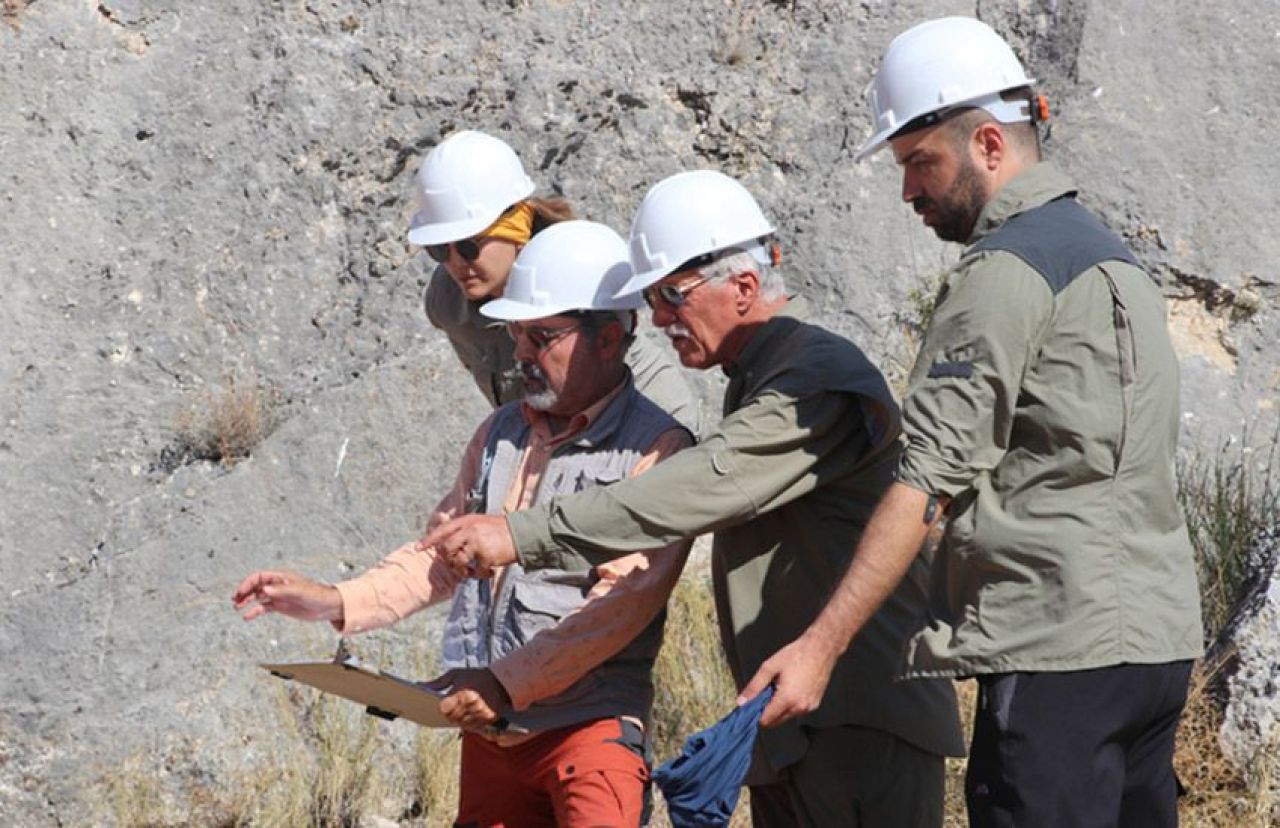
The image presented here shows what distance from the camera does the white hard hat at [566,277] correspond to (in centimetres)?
378

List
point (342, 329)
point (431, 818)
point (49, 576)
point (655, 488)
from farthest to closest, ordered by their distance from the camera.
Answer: point (342, 329) < point (49, 576) < point (431, 818) < point (655, 488)

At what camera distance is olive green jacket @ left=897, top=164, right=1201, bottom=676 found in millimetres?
3029

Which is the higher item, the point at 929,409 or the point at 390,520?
the point at 929,409

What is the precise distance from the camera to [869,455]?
354 centimetres

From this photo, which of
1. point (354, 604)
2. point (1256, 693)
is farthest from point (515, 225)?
A: point (1256, 693)

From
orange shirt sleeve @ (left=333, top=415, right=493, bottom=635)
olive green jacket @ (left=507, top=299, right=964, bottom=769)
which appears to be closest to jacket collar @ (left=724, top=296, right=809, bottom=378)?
olive green jacket @ (left=507, top=299, right=964, bottom=769)

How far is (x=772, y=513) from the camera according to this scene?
360cm

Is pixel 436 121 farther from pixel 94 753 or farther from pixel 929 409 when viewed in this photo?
pixel 929 409

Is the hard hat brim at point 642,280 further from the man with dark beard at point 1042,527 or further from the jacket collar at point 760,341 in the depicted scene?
the man with dark beard at point 1042,527

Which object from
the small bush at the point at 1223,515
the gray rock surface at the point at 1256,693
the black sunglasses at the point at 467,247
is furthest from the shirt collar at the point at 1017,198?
the small bush at the point at 1223,515

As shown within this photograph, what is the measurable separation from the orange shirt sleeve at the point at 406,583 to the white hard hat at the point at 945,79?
3.93 feet

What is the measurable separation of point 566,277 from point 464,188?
896 mm

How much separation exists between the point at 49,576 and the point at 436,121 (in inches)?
103

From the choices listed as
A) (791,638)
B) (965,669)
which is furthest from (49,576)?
(965,669)
